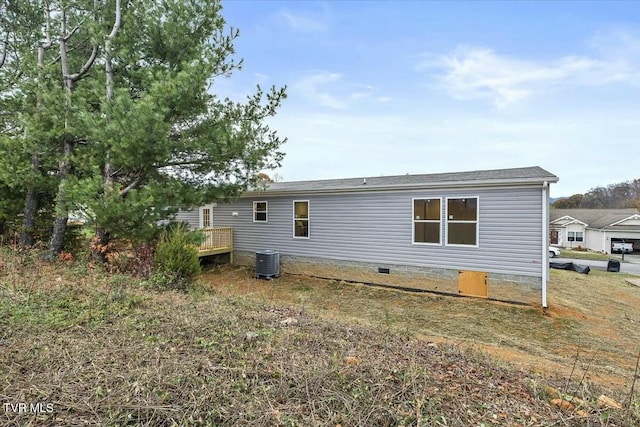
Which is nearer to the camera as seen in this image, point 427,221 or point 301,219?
point 427,221

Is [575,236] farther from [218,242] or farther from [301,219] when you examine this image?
[218,242]

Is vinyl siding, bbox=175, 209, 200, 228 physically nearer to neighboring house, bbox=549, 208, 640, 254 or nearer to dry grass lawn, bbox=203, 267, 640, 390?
dry grass lawn, bbox=203, 267, 640, 390

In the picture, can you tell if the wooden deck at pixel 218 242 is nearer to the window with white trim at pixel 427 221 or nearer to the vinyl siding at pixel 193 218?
the vinyl siding at pixel 193 218

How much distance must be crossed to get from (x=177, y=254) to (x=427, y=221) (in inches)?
261

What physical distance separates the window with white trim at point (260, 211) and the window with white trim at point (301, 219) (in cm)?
127

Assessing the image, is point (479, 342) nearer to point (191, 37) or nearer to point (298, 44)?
point (191, 37)

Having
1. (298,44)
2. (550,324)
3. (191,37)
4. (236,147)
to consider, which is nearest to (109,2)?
(191,37)

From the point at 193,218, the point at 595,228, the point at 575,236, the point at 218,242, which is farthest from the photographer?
the point at 575,236

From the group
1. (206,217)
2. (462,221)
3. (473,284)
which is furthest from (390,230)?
(206,217)

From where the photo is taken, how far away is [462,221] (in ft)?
26.7

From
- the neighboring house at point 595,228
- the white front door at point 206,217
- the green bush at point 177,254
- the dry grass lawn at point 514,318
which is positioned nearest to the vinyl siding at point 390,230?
the white front door at point 206,217

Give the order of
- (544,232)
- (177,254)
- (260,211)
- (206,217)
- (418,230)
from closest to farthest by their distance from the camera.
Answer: (544,232) → (177,254) → (418,230) → (260,211) → (206,217)

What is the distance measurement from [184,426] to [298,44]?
12245 millimetres

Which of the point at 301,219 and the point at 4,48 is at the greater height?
the point at 4,48
